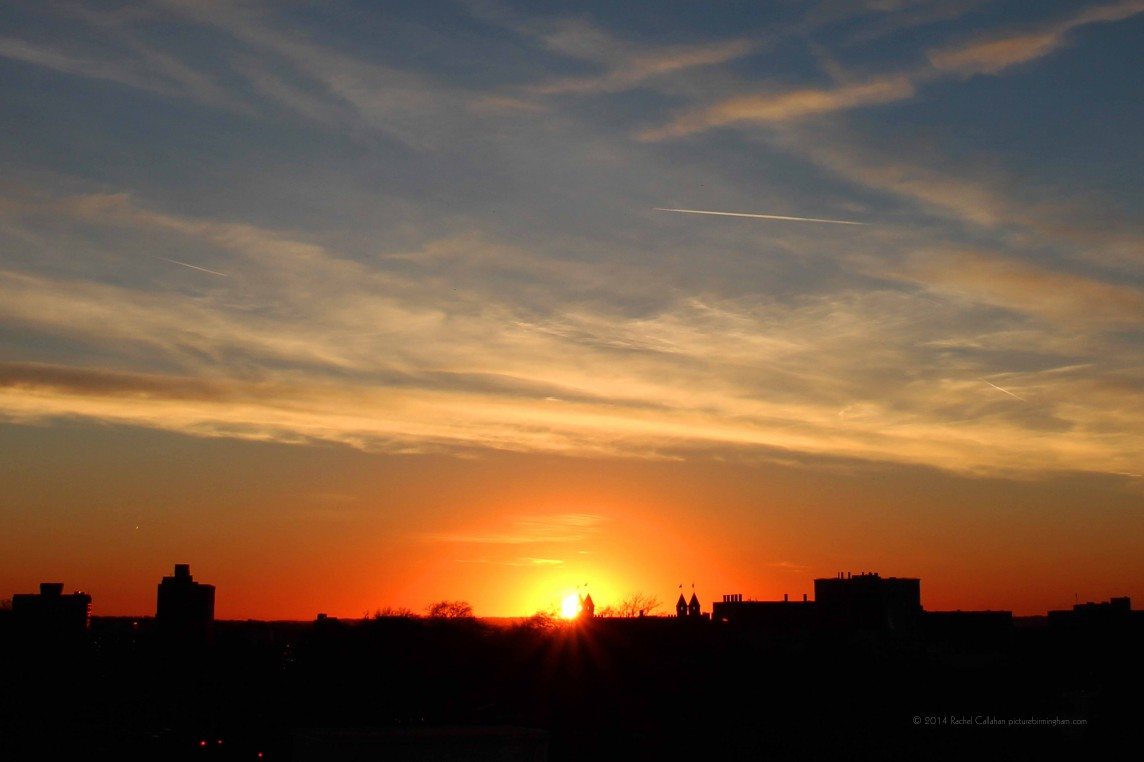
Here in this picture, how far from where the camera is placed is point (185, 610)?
143m

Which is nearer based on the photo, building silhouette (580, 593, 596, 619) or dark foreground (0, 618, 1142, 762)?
dark foreground (0, 618, 1142, 762)

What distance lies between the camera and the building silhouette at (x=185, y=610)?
455 feet

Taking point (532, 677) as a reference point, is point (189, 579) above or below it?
above

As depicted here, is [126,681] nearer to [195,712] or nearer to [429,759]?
[195,712]

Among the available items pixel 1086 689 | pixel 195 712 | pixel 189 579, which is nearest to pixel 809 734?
pixel 1086 689

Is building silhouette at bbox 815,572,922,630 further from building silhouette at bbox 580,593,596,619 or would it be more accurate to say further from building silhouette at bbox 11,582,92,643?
building silhouette at bbox 11,582,92,643

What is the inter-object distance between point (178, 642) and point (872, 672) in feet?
256

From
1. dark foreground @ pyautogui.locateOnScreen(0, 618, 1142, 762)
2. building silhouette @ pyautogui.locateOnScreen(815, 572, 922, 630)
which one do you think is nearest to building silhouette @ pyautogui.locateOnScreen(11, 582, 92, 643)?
dark foreground @ pyautogui.locateOnScreen(0, 618, 1142, 762)

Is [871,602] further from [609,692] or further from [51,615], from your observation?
[51,615]

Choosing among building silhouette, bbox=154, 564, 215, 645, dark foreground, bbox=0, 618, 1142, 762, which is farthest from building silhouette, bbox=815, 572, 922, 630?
building silhouette, bbox=154, 564, 215, 645

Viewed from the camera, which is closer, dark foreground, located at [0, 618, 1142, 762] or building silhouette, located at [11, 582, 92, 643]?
dark foreground, located at [0, 618, 1142, 762]

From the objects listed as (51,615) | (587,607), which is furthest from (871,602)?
(51,615)

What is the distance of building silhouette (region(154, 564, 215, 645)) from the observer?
139 metres

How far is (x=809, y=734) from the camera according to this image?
70000 millimetres
